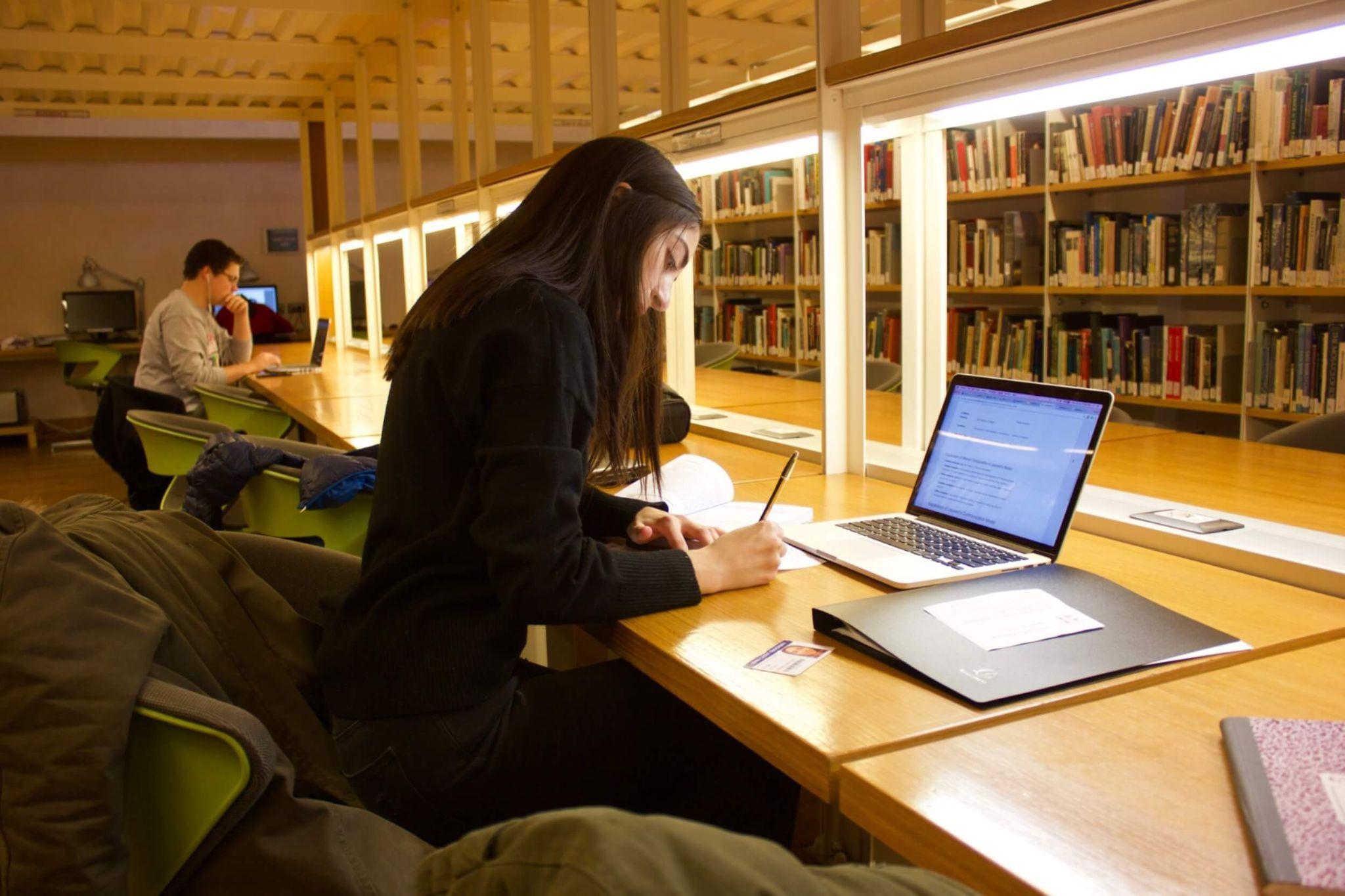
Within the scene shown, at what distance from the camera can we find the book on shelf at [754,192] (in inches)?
257

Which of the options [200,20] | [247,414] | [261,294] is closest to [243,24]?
[200,20]

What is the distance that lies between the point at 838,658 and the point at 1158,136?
3669 millimetres

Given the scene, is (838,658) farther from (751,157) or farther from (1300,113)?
(1300,113)

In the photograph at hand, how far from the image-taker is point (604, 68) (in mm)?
3229

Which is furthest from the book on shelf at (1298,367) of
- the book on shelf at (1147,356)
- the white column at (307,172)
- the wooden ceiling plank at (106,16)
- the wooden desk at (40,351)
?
the wooden desk at (40,351)

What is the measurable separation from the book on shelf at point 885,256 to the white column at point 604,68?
9.21 feet

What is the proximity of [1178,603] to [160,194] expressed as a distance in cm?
1013

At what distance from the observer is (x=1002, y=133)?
16.4ft

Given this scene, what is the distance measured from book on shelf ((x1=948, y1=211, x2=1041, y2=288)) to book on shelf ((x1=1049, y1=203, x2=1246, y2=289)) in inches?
7.5

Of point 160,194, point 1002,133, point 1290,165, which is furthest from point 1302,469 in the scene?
point 160,194

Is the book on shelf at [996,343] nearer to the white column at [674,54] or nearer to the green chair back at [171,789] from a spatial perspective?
the white column at [674,54]

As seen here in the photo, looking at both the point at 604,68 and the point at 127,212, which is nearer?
the point at 604,68

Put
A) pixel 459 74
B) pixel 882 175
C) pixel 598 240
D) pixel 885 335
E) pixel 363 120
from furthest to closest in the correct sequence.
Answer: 1. pixel 363 120
2. pixel 885 335
3. pixel 882 175
4. pixel 459 74
5. pixel 598 240

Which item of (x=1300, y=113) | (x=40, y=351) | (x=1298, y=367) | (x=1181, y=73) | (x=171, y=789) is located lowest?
(x=171, y=789)
